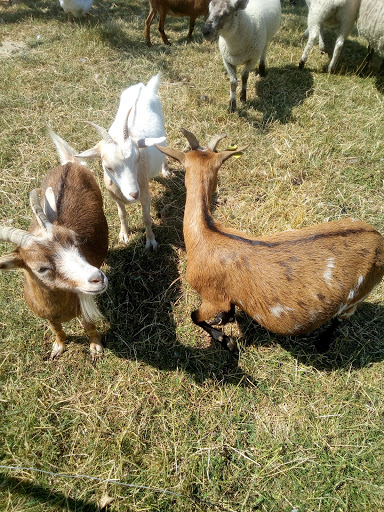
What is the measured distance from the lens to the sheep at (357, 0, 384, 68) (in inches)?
188

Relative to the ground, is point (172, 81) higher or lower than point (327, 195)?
higher

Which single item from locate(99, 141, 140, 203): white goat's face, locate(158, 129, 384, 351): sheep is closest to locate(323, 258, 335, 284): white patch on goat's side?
locate(158, 129, 384, 351): sheep

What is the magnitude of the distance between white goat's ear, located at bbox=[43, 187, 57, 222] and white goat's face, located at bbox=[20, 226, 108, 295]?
291mm

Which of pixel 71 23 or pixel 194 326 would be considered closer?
pixel 194 326

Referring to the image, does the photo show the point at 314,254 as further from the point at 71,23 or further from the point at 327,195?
the point at 71,23

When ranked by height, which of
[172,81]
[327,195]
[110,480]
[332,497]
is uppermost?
[172,81]

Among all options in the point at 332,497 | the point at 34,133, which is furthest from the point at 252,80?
the point at 332,497

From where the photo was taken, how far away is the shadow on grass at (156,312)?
294cm

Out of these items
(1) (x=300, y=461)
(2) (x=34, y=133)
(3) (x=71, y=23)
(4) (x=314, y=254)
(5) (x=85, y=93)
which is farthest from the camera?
(3) (x=71, y=23)

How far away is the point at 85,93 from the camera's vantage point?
18.1ft

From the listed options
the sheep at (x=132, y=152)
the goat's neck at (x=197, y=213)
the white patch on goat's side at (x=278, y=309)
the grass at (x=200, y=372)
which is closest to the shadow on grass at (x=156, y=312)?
the grass at (x=200, y=372)

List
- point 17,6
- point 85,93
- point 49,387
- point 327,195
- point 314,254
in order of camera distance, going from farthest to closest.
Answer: point 17,6
point 85,93
point 327,195
point 49,387
point 314,254

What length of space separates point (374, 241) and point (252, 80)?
15.1ft

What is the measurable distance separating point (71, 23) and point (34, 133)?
4.11 meters
